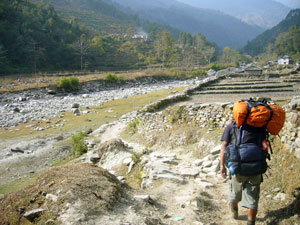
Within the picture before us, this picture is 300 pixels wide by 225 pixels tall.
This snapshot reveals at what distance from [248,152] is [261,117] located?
537 millimetres

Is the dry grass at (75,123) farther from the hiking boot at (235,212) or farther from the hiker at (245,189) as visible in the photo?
the hiker at (245,189)

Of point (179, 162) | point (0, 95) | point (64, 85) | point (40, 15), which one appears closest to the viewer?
point (179, 162)

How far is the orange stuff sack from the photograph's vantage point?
3267 mm

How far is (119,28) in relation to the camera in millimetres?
133625

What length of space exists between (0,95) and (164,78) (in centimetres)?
3163

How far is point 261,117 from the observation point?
3.26m

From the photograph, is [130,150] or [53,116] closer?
[130,150]

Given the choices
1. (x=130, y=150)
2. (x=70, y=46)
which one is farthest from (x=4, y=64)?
(x=130, y=150)

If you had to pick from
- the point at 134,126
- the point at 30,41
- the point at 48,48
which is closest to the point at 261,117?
the point at 134,126

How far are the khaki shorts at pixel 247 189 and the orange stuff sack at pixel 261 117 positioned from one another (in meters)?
0.79

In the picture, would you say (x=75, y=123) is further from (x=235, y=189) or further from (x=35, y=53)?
(x=35, y=53)

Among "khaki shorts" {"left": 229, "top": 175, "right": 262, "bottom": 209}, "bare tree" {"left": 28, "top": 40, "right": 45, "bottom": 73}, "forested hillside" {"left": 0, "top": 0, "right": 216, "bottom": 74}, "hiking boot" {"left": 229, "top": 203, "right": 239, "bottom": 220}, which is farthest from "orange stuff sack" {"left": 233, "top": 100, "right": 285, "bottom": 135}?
"bare tree" {"left": 28, "top": 40, "right": 45, "bottom": 73}

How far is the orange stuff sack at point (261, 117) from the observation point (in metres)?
3.27

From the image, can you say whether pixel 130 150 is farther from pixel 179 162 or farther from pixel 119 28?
pixel 119 28
